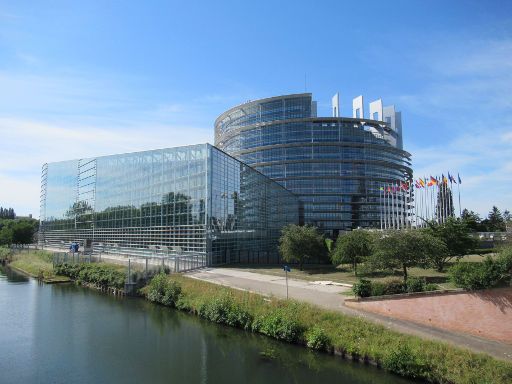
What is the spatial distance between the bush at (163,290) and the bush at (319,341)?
14.4 metres

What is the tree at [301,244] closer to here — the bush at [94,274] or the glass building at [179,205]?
the glass building at [179,205]

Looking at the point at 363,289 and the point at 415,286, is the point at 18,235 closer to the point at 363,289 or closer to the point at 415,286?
the point at 363,289

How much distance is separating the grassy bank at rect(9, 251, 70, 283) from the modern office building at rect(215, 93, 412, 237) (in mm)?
57229

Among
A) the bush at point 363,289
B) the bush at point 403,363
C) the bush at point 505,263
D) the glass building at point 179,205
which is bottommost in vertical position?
the bush at point 403,363

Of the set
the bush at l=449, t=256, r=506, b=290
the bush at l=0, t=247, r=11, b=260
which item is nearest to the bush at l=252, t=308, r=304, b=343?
the bush at l=449, t=256, r=506, b=290

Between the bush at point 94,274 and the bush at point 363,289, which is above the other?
the bush at point 363,289

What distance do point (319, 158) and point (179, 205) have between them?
2517 inches

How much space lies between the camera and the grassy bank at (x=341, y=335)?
1614 centimetres

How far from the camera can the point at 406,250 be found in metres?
28.6

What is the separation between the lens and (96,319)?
29422 mm

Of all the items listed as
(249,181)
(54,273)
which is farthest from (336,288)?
(54,273)

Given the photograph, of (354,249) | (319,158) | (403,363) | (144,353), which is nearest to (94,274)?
(144,353)

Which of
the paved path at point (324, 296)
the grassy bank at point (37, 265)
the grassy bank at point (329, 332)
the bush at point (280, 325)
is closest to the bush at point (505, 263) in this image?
the paved path at point (324, 296)

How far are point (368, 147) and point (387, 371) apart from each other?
320 feet
